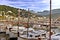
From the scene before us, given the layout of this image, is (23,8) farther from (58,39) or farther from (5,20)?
(58,39)

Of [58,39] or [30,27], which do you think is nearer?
[58,39]

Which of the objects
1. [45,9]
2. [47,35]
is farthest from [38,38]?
[45,9]

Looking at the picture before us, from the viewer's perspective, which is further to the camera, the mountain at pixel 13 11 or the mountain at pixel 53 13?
the mountain at pixel 13 11

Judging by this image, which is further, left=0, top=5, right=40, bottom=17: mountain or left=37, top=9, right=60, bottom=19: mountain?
left=0, top=5, right=40, bottom=17: mountain

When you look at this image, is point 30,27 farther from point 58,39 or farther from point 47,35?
point 58,39

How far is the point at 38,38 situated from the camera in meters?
4.86

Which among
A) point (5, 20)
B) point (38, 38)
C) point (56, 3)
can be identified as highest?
point (56, 3)

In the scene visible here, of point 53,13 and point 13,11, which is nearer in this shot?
point 53,13

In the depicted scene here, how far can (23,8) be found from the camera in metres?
5.10

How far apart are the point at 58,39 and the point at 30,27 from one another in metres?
0.75

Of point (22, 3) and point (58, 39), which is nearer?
point (58, 39)

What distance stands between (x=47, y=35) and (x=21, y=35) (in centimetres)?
52

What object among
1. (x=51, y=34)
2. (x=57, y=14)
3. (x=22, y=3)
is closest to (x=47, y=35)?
(x=51, y=34)

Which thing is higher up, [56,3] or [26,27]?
[56,3]
